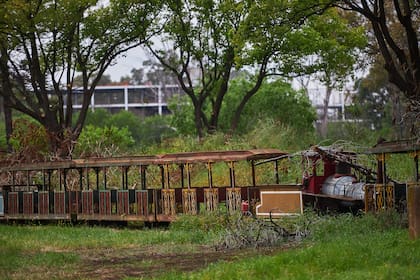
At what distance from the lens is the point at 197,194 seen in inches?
1060

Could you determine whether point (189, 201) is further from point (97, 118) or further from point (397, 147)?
point (97, 118)

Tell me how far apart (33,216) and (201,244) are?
1314 cm

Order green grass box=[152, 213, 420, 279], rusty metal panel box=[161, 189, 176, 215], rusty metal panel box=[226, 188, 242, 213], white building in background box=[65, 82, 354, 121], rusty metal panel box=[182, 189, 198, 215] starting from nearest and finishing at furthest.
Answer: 1. green grass box=[152, 213, 420, 279]
2. rusty metal panel box=[226, 188, 242, 213]
3. rusty metal panel box=[182, 189, 198, 215]
4. rusty metal panel box=[161, 189, 176, 215]
5. white building in background box=[65, 82, 354, 121]

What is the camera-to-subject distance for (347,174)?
2497 centimetres

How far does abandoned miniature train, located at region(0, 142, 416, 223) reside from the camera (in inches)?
915

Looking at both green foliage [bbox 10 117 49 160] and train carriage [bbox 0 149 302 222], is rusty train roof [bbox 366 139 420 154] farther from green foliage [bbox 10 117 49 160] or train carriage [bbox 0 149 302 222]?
green foliage [bbox 10 117 49 160]

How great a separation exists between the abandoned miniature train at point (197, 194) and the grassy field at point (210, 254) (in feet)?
6.48

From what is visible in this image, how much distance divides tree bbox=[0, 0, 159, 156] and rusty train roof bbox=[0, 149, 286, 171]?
20.7 ft

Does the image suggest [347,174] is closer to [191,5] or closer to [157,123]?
[191,5]

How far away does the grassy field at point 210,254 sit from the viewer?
43.6 ft

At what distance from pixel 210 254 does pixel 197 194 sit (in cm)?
944

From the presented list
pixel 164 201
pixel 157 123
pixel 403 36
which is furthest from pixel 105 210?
pixel 157 123

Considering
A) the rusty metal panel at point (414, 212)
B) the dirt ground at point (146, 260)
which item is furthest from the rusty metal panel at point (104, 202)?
the rusty metal panel at point (414, 212)

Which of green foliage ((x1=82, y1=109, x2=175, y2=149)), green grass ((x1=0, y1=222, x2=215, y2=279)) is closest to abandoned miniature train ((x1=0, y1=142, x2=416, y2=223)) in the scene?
green grass ((x1=0, y1=222, x2=215, y2=279))
